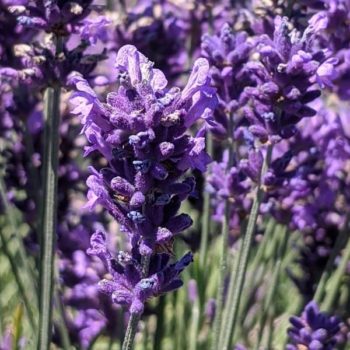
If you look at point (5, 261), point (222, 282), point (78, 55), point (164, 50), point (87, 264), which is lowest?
point (5, 261)

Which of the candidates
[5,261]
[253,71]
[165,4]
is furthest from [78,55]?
[5,261]

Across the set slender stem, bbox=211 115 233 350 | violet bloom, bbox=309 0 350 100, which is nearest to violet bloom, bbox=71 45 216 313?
slender stem, bbox=211 115 233 350

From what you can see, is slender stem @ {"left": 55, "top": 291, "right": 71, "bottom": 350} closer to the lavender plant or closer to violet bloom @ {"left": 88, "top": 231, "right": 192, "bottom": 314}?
the lavender plant

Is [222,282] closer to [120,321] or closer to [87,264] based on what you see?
[120,321]

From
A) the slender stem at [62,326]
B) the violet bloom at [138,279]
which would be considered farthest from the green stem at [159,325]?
the violet bloom at [138,279]

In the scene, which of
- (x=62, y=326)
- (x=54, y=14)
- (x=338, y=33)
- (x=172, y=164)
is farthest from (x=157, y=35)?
(x=172, y=164)

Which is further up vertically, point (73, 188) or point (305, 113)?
point (305, 113)

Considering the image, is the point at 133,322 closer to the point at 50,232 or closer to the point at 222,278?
the point at 50,232
